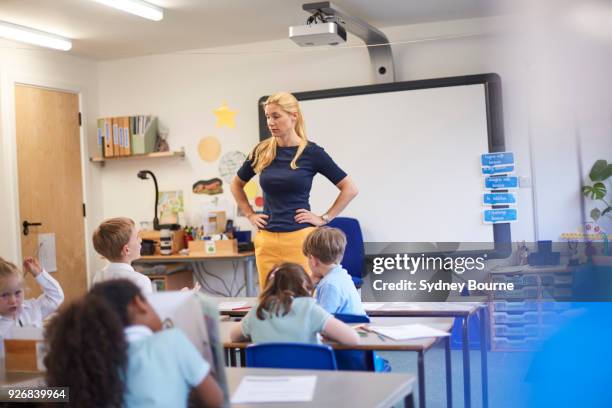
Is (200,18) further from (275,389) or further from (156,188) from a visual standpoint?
(275,389)

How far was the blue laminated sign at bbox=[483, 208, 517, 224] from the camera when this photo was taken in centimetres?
462

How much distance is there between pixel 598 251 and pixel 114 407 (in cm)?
300

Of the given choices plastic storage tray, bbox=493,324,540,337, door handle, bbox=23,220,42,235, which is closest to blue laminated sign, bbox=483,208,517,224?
plastic storage tray, bbox=493,324,540,337

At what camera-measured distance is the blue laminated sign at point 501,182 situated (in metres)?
4.59

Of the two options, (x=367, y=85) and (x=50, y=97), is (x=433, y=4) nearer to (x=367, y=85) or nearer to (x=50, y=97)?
(x=367, y=85)

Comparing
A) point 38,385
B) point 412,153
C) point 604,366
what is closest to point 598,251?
point 604,366

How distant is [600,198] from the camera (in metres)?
3.83

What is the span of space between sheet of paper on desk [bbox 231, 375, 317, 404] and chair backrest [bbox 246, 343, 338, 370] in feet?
0.64

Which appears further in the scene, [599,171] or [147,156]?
[147,156]

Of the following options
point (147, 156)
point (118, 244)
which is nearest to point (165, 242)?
point (147, 156)

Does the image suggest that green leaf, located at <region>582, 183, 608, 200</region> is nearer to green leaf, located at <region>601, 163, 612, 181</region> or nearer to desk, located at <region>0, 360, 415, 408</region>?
green leaf, located at <region>601, 163, 612, 181</region>

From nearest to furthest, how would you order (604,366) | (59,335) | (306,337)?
(59,335)
(306,337)
(604,366)

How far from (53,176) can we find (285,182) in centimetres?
310

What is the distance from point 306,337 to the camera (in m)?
2.17
